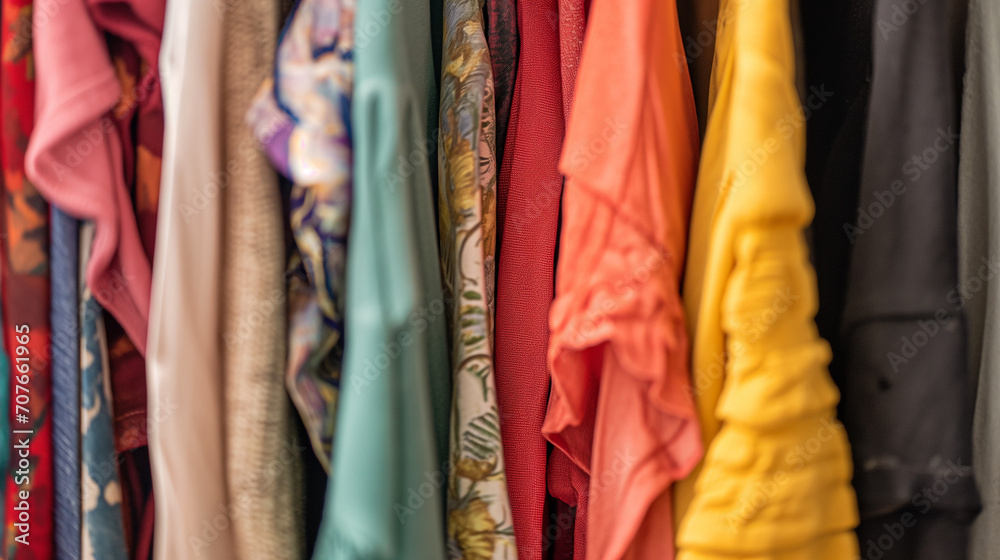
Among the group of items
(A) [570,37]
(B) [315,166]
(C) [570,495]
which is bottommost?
(C) [570,495]

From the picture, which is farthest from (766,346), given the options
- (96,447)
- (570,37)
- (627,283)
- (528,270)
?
(96,447)

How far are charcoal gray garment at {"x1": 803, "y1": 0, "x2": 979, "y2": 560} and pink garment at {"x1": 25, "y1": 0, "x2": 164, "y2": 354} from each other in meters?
0.59

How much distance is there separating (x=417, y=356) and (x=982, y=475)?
18.4 inches

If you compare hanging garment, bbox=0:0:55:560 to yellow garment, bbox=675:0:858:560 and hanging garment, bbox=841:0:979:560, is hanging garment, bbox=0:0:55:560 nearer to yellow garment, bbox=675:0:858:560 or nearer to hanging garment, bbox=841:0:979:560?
yellow garment, bbox=675:0:858:560

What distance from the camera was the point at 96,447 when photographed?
0.46 meters

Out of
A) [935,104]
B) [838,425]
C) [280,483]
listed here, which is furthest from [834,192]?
[280,483]

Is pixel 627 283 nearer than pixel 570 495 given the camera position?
Yes

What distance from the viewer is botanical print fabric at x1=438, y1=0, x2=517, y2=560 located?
476 millimetres

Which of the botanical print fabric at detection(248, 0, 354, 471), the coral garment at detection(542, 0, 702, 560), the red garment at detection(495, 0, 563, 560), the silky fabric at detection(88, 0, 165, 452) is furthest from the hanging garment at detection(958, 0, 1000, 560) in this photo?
the silky fabric at detection(88, 0, 165, 452)

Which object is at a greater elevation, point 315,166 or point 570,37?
point 570,37

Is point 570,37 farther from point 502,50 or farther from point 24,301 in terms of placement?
point 24,301

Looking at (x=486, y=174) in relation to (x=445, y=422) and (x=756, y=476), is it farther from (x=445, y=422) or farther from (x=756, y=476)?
(x=756, y=476)

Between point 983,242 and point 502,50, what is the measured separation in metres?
0.47

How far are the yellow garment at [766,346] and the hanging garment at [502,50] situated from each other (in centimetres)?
23
